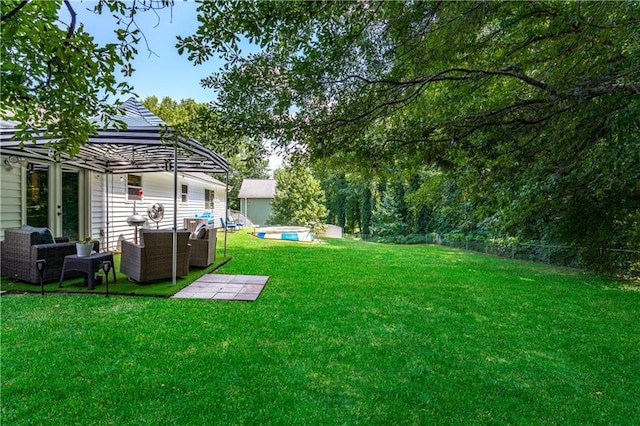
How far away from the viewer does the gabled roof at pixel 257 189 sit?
24.3 metres

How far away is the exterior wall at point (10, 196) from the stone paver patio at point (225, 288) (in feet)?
12.2

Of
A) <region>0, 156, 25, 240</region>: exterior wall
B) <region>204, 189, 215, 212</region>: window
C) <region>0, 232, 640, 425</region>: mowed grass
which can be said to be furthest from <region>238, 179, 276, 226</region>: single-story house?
<region>0, 232, 640, 425</region>: mowed grass

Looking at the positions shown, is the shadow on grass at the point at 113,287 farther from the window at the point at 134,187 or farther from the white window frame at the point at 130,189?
the window at the point at 134,187

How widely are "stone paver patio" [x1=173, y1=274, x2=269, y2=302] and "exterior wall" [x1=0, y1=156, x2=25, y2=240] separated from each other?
146 inches

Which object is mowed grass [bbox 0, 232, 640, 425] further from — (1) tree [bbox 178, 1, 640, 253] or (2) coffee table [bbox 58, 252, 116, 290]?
(1) tree [bbox 178, 1, 640, 253]

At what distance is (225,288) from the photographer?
213 inches

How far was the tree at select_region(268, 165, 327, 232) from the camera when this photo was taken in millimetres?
18922

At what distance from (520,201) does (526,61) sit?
280 centimetres

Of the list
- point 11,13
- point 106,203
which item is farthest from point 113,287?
point 11,13

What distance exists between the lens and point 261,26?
2182 millimetres

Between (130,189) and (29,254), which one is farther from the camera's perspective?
(130,189)

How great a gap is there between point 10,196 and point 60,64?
246 inches

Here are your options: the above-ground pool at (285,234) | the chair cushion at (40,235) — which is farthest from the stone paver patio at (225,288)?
the above-ground pool at (285,234)

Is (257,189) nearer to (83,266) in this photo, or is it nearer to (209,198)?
(209,198)
